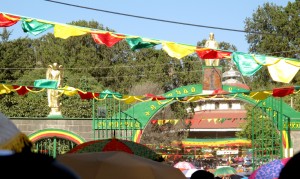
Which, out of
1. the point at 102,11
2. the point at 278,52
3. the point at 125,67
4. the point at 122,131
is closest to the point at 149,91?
the point at 125,67

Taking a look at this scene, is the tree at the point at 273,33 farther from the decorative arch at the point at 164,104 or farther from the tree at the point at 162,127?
the decorative arch at the point at 164,104

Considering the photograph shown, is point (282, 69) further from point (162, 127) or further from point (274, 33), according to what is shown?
point (274, 33)

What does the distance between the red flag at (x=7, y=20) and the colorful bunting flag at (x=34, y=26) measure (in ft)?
0.39

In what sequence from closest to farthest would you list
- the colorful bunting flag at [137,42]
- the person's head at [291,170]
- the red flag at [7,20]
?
the person's head at [291,170] < the red flag at [7,20] < the colorful bunting flag at [137,42]

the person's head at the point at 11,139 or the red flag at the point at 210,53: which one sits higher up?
the red flag at the point at 210,53

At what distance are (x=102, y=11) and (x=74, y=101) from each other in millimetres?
27673

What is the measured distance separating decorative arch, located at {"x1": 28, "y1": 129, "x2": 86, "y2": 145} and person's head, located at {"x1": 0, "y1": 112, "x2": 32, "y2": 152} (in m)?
19.4

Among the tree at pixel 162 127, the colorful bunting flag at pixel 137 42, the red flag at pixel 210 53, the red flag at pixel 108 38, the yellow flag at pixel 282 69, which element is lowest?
the tree at pixel 162 127

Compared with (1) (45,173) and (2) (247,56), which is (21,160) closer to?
(1) (45,173)

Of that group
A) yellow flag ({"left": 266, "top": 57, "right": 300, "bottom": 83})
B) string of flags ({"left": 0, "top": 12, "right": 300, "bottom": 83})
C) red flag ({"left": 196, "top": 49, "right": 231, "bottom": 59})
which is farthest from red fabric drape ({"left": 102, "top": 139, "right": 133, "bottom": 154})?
yellow flag ({"left": 266, "top": 57, "right": 300, "bottom": 83})

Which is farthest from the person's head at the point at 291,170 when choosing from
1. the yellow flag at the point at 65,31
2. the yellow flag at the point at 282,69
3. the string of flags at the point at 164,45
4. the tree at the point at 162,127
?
the tree at the point at 162,127

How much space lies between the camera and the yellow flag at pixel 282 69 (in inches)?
400

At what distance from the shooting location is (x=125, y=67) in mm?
53906

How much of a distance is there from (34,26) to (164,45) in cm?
176
